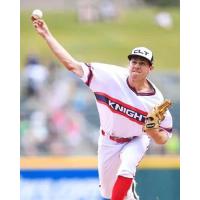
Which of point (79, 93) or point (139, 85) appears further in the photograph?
point (79, 93)

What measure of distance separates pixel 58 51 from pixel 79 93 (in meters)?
0.36

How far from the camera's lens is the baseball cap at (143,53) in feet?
12.2

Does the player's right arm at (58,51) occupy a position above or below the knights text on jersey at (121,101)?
above

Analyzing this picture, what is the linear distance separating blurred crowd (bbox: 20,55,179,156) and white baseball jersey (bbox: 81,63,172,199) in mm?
207

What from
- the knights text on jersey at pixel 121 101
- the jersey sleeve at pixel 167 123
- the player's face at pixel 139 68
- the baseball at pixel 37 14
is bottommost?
the jersey sleeve at pixel 167 123

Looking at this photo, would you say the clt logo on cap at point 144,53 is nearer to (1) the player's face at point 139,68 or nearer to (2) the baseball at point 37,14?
(1) the player's face at point 139,68

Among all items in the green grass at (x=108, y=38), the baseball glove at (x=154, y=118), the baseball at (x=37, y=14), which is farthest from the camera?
the green grass at (x=108, y=38)

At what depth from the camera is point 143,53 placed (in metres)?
3.73

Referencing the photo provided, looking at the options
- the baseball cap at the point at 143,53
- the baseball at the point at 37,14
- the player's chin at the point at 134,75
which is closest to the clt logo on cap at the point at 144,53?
the baseball cap at the point at 143,53

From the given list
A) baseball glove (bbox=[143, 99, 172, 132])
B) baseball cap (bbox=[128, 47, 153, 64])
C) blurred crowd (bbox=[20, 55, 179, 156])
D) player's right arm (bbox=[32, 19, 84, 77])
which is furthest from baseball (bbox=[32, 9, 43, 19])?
baseball glove (bbox=[143, 99, 172, 132])

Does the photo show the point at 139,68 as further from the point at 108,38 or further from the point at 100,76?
the point at 108,38

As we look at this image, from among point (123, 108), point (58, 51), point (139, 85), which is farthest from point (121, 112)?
point (58, 51)
